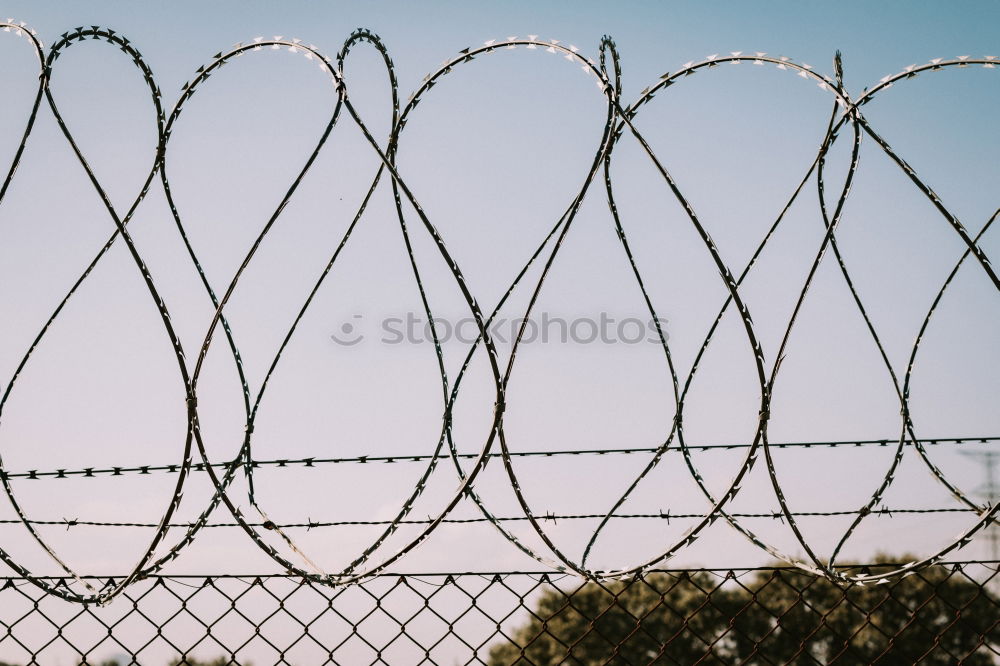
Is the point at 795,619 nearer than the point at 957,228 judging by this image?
No

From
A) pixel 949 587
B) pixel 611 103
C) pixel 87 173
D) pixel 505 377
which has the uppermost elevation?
pixel 611 103

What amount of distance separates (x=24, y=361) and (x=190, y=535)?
3.55 ft

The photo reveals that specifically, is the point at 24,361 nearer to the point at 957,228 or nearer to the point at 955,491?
the point at 957,228

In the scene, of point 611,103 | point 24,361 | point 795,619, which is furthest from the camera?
point 795,619

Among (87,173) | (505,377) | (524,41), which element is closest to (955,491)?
(505,377)

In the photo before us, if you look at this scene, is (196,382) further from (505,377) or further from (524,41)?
(524,41)

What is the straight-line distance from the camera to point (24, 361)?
3312mm

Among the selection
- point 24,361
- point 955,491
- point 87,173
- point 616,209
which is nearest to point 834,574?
point 955,491

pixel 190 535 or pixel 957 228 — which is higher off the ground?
pixel 957 228

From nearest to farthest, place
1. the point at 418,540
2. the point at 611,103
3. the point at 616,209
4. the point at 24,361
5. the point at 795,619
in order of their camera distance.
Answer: the point at 418,540 → the point at 611,103 → the point at 24,361 → the point at 616,209 → the point at 795,619

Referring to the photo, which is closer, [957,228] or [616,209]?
[957,228]

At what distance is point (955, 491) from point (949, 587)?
25.4 m

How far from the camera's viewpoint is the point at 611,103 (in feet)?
9.53

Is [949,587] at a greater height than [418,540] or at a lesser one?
lesser
